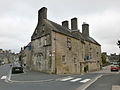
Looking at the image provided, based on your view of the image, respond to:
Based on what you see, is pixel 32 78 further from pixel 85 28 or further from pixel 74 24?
pixel 85 28

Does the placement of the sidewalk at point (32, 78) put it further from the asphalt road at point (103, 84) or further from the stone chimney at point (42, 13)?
the stone chimney at point (42, 13)

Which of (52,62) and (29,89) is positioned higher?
(52,62)

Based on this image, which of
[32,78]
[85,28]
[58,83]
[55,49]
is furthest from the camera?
[85,28]

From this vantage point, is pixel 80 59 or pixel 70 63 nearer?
pixel 70 63

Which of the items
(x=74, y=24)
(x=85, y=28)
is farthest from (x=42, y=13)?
(x=85, y=28)

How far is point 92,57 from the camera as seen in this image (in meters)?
45.1

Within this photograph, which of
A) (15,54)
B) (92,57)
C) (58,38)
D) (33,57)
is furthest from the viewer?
(15,54)

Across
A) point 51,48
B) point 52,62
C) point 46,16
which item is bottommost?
point 52,62

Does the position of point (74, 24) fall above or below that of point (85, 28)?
below

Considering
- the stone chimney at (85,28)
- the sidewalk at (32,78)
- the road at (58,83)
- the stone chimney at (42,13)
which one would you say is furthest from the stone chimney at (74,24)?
the road at (58,83)

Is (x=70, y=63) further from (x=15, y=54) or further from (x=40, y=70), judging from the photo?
(x=15, y=54)

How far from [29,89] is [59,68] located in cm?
1583

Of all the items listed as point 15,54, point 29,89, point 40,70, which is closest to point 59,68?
point 40,70

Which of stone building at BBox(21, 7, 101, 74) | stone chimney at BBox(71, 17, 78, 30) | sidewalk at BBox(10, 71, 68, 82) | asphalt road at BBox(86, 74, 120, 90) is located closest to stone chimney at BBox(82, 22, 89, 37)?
stone building at BBox(21, 7, 101, 74)
